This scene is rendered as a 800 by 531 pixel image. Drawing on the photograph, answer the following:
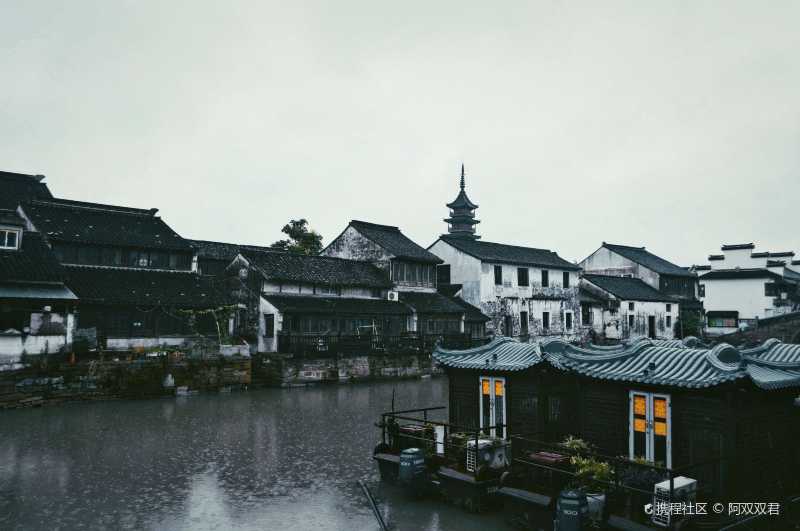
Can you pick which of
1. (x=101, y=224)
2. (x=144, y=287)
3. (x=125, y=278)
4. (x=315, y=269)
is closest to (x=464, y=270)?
(x=315, y=269)

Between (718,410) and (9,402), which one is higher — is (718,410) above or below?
above

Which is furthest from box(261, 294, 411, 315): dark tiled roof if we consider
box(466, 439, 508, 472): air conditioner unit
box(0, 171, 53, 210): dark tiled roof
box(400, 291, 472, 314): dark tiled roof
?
box(466, 439, 508, 472): air conditioner unit

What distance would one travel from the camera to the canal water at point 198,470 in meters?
13.2

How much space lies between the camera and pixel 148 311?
36188mm

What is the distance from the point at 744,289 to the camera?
197ft

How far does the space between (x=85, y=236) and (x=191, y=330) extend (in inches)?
380

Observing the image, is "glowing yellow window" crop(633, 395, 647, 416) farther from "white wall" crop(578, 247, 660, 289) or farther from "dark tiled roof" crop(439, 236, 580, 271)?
"white wall" crop(578, 247, 660, 289)

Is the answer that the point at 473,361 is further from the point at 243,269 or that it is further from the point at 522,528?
the point at 243,269

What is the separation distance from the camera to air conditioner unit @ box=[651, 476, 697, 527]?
1061 cm

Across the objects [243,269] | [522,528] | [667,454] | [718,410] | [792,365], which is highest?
[243,269]

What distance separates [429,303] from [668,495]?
38.8 meters

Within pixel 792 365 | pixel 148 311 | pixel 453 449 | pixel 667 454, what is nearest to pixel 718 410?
pixel 667 454

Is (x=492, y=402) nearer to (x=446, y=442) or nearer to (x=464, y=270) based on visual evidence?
(x=446, y=442)

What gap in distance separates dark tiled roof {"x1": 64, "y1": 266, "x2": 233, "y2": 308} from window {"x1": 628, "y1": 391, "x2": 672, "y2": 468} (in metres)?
30.5
